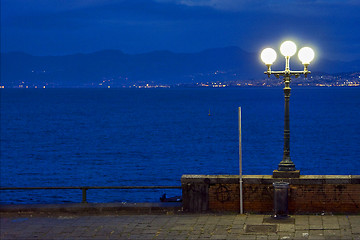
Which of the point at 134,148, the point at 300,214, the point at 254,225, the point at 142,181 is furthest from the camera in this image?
the point at 134,148

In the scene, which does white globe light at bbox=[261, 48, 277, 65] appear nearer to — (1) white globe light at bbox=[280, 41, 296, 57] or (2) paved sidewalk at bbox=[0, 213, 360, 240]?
(1) white globe light at bbox=[280, 41, 296, 57]

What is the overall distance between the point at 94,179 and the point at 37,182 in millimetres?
4446

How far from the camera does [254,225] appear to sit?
12812 mm

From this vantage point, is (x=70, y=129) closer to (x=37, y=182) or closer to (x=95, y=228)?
(x=37, y=182)

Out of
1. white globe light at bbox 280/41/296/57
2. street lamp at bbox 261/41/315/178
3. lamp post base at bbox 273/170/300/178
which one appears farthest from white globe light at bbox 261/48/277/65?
lamp post base at bbox 273/170/300/178

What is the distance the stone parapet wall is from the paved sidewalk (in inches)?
10.5

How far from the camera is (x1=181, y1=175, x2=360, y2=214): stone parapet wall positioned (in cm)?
1352

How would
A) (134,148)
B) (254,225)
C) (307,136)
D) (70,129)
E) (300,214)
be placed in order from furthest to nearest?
(70,129) → (307,136) → (134,148) → (300,214) → (254,225)

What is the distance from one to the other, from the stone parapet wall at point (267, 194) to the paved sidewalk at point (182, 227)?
268 millimetres

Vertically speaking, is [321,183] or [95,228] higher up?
[321,183]

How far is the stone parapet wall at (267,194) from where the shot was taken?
13523 mm

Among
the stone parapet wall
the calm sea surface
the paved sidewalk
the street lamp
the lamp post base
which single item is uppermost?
the street lamp

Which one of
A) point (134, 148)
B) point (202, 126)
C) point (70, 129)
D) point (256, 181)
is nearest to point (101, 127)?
point (70, 129)

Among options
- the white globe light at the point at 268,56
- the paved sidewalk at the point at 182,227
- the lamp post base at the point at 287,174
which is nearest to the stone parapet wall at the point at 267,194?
the lamp post base at the point at 287,174
